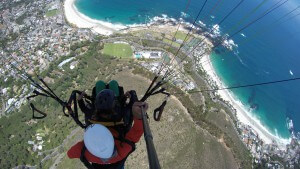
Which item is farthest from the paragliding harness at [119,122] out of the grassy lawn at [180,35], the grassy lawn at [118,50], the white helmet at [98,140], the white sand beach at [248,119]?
the grassy lawn at [180,35]

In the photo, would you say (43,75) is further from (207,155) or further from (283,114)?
(283,114)

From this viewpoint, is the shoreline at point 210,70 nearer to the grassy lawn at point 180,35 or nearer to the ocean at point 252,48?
the ocean at point 252,48

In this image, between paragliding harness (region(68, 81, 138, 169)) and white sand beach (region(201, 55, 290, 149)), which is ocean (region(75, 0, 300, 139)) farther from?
paragliding harness (region(68, 81, 138, 169))

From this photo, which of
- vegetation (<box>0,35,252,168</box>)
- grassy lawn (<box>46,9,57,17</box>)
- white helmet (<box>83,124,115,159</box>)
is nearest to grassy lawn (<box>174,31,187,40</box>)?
vegetation (<box>0,35,252,168</box>)

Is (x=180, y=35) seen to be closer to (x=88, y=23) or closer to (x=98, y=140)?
(x=88, y=23)

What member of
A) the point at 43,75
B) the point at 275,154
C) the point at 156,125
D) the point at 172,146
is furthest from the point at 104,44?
the point at 275,154

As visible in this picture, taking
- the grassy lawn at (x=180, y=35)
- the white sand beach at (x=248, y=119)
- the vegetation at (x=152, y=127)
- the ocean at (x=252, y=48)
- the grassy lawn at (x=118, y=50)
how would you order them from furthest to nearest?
the grassy lawn at (x=180, y=35) → the ocean at (x=252, y=48) → the grassy lawn at (x=118, y=50) → the white sand beach at (x=248, y=119) → the vegetation at (x=152, y=127)
